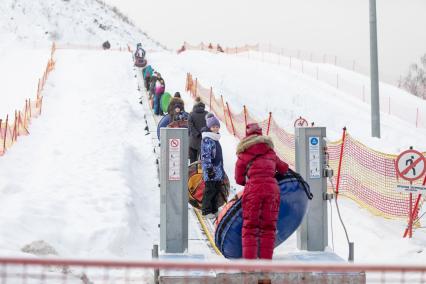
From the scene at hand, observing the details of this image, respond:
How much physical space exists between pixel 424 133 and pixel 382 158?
20750 millimetres

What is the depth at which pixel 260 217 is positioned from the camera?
23.2 ft

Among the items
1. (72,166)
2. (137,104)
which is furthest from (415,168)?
(137,104)

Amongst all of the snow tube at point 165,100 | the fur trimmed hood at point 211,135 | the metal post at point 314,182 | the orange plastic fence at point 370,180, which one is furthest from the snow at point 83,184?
the orange plastic fence at point 370,180

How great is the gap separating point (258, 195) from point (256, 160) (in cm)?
36

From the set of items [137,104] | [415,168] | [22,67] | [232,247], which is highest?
[22,67]

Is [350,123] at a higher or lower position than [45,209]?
higher

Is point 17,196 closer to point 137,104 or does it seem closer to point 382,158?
point 382,158

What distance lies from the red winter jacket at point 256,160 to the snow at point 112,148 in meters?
2.73

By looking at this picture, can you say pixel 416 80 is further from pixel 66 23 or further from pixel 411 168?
pixel 411 168

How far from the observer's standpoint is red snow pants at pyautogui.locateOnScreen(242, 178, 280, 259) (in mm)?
7008

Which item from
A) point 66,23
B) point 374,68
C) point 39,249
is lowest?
point 39,249

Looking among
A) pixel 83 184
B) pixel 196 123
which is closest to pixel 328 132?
pixel 196 123

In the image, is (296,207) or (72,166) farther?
(72,166)

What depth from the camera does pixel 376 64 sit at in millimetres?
21656
